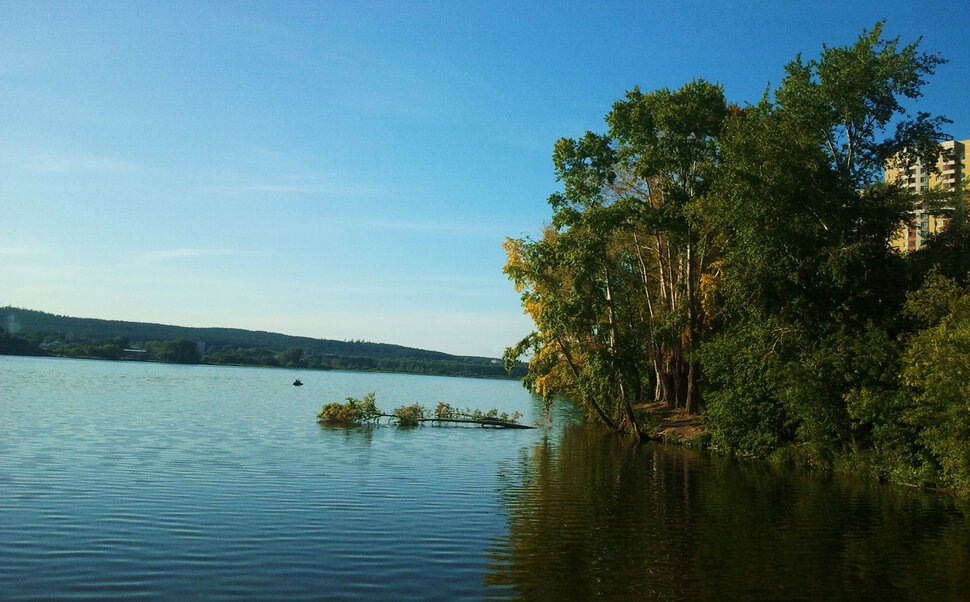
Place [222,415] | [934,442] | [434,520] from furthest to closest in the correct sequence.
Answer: [222,415]
[934,442]
[434,520]

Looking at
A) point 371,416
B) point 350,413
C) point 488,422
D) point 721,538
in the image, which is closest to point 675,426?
point 488,422

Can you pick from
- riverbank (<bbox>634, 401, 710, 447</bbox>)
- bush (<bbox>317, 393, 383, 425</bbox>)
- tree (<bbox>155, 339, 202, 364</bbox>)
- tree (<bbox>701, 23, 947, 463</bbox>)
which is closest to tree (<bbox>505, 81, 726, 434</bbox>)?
riverbank (<bbox>634, 401, 710, 447</bbox>)

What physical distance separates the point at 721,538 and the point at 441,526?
7.04 metres

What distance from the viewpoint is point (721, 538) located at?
19094 millimetres

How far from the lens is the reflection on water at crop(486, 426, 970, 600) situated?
14.6 m

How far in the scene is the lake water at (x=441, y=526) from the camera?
14.1 metres

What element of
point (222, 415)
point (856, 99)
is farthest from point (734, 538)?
point (222, 415)

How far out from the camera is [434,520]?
806 inches

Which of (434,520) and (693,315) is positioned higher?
(693,315)

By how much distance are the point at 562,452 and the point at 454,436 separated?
9934mm

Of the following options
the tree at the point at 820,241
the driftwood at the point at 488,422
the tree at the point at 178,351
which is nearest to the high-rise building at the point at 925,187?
the tree at the point at 820,241

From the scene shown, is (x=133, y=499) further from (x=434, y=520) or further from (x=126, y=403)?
(x=126, y=403)

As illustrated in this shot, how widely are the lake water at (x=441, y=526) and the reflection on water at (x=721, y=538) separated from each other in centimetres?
8

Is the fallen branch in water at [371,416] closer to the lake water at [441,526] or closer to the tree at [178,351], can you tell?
the lake water at [441,526]
